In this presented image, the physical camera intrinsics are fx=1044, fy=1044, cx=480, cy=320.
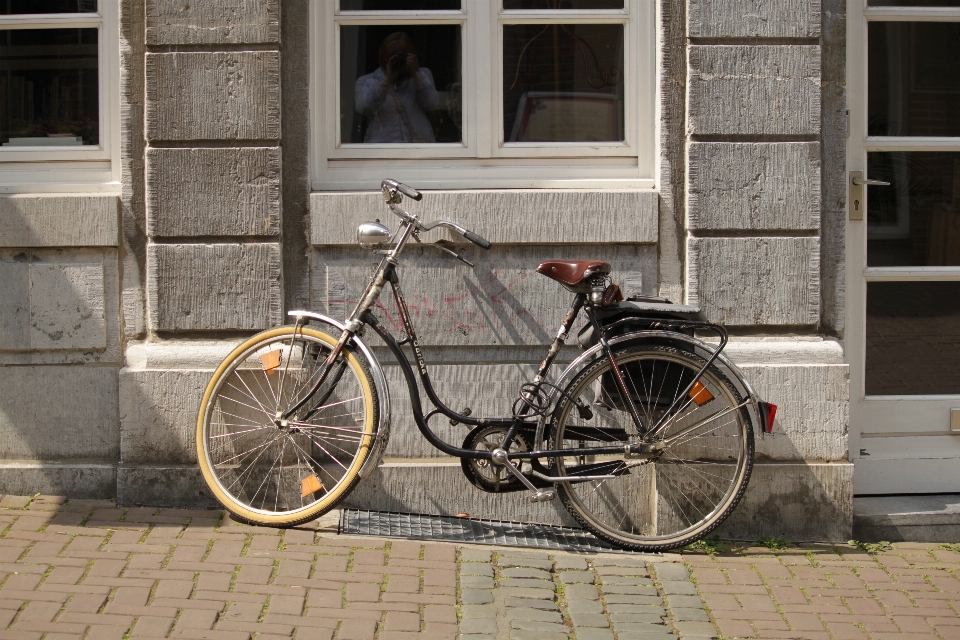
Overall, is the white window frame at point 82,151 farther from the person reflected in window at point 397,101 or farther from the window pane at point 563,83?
the window pane at point 563,83

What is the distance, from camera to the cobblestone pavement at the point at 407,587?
365cm

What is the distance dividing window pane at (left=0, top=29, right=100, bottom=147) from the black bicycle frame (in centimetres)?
180

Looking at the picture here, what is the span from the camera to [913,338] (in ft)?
16.8

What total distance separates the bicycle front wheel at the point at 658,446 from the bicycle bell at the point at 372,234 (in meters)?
1.04

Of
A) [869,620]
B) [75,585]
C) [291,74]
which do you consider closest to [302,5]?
[291,74]

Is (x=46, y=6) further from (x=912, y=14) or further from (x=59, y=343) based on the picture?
(x=912, y=14)

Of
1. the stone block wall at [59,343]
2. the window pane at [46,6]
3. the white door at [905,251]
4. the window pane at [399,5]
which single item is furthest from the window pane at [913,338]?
the window pane at [46,6]

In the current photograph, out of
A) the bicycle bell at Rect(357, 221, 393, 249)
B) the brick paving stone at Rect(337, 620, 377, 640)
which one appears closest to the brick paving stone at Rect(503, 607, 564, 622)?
the brick paving stone at Rect(337, 620, 377, 640)

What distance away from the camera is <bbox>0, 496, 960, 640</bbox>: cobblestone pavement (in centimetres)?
365

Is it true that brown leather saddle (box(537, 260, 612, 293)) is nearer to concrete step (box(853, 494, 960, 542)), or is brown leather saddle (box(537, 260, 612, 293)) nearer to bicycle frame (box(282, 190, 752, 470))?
bicycle frame (box(282, 190, 752, 470))

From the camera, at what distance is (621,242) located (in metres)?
4.84

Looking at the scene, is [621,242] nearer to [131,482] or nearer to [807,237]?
[807,237]

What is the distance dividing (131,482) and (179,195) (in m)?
1.34

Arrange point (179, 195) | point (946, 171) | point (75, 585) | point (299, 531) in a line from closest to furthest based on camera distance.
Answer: point (75, 585), point (299, 531), point (179, 195), point (946, 171)
